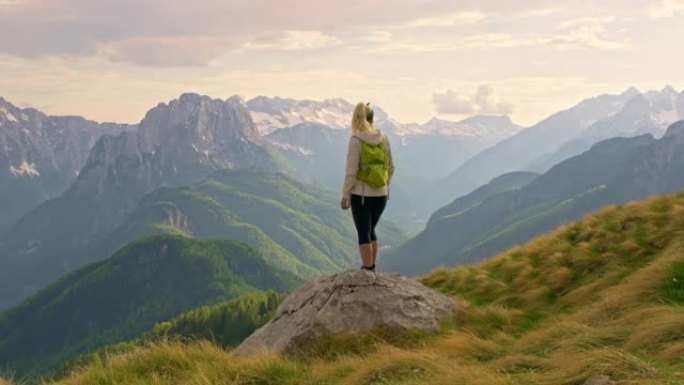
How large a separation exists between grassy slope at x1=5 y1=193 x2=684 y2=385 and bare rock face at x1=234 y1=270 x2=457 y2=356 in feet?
2.02

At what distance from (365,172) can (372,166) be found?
0.24 meters

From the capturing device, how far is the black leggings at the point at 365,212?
15.7 meters

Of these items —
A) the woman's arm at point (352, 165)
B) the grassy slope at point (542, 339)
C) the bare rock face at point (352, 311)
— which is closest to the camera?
the grassy slope at point (542, 339)

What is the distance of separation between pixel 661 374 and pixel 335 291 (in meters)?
8.63

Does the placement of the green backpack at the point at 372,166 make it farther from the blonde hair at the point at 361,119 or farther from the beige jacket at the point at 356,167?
the blonde hair at the point at 361,119

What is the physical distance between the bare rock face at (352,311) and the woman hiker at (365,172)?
114cm

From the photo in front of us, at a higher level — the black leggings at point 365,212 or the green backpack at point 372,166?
the green backpack at point 372,166

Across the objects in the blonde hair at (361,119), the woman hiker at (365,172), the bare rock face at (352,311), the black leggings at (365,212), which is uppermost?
the blonde hair at (361,119)

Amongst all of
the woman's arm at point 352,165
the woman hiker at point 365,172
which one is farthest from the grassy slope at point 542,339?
the woman's arm at point 352,165

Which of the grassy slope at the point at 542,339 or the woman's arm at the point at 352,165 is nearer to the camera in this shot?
the grassy slope at the point at 542,339

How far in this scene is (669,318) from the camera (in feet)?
31.9

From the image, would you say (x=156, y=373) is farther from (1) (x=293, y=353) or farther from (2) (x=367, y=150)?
(2) (x=367, y=150)

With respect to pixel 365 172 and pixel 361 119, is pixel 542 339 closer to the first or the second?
pixel 365 172

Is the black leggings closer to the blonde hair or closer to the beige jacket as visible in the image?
the beige jacket
